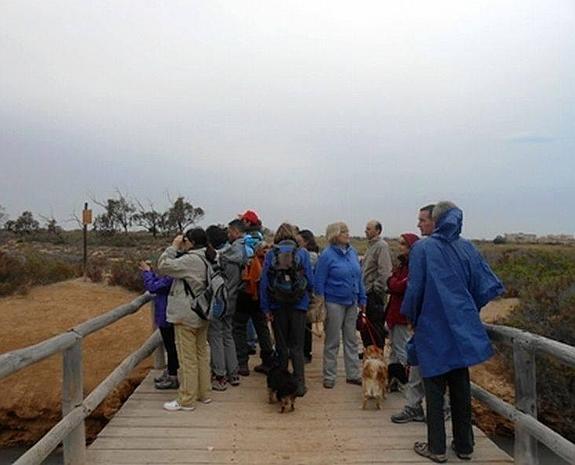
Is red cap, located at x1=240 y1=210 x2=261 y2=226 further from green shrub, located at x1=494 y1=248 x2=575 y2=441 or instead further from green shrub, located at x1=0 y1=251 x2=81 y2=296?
green shrub, located at x1=0 y1=251 x2=81 y2=296

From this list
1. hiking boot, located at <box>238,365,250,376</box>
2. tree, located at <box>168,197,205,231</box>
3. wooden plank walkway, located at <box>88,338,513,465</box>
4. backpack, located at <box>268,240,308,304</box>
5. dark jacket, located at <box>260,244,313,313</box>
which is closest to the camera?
wooden plank walkway, located at <box>88,338,513,465</box>

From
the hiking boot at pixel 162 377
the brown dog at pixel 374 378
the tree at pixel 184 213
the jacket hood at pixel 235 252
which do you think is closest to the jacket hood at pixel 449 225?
the brown dog at pixel 374 378

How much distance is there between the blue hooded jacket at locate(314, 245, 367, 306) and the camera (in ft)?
20.3

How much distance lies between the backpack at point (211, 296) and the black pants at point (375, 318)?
6.25 ft

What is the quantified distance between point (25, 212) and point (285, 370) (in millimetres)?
40111

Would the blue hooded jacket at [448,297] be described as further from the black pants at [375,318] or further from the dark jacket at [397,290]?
the black pants at [375,318]

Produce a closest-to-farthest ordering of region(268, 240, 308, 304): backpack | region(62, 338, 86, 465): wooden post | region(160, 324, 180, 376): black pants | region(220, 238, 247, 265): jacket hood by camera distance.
Result: region(62, 338, 86, 465): wooden post
region(268, 240, 308, 304): backpack
region(160, 324, 180, 376): black pants
region(220, 238, 247, 265): jacket hood

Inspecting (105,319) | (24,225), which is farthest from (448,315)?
(24,225)

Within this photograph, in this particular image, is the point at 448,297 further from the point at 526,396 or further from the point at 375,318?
the point at 375,318

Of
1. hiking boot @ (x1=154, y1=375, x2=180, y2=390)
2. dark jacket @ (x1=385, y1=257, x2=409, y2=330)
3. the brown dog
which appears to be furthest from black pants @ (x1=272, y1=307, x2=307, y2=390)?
hiking boot @ (x1=154, y1=375, x2=180, y2=390)

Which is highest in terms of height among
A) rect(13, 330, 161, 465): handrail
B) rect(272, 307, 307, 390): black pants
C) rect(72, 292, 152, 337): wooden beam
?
rect(72, 292, 152, 337): wooden beam

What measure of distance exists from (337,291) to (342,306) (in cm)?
20

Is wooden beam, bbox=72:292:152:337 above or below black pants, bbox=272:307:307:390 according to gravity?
above

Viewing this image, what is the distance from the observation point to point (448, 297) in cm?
412
